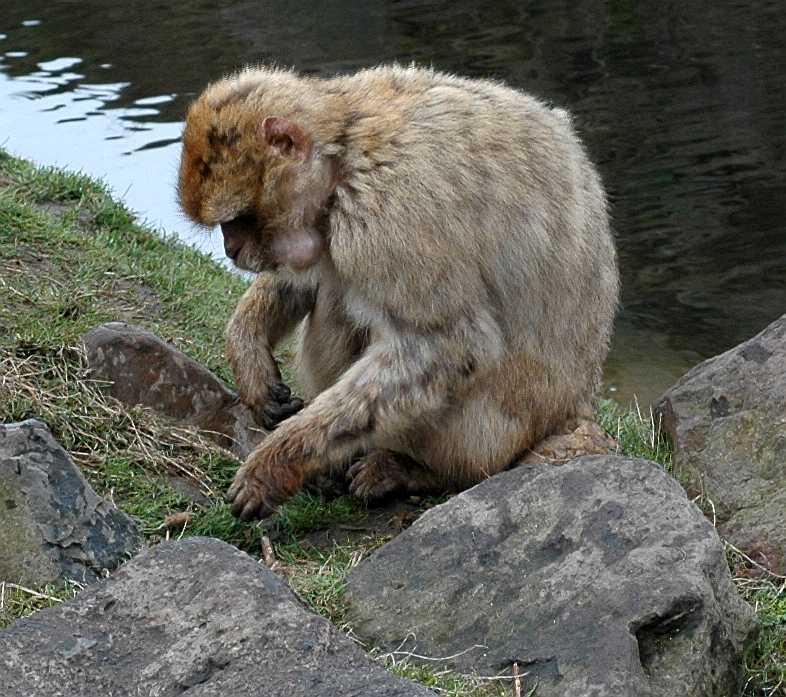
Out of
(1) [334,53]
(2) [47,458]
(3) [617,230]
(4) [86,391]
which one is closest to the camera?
(2) [47,458]

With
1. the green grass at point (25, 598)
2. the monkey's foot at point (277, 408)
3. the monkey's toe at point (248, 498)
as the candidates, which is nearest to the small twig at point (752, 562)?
the monkey's toe at point (248, 498)

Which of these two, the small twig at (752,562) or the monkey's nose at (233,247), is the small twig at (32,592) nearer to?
the monkey's nose at (233,247)

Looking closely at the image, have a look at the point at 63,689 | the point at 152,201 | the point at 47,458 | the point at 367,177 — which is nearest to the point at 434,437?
the point at 367,177

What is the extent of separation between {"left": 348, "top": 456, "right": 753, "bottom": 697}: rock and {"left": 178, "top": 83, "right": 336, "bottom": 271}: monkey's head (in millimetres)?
1003

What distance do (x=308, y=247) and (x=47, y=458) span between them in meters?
1.02

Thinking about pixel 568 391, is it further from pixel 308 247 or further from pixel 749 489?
pixel 308 247

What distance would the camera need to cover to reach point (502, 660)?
136 inches

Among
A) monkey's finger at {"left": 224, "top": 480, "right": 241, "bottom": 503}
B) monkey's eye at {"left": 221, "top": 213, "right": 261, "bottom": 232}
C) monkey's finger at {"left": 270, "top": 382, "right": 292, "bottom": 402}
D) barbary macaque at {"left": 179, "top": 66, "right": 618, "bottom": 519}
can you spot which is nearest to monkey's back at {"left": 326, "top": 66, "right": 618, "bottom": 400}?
barbary macaque at {"left": 179, "top": 66, "right": 618, "bottom": 519}

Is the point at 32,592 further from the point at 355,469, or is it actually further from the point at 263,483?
the point at 355,469

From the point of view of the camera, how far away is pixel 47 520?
3.95 meters

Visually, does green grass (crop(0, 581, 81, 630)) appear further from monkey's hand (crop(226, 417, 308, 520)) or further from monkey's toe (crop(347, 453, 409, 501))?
monkey's toe (crop(347, 453, 409, 501))

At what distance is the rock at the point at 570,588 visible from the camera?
3.39 m

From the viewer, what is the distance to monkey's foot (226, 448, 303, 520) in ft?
14.7

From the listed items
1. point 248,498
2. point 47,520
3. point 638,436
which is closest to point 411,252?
point 248,498
